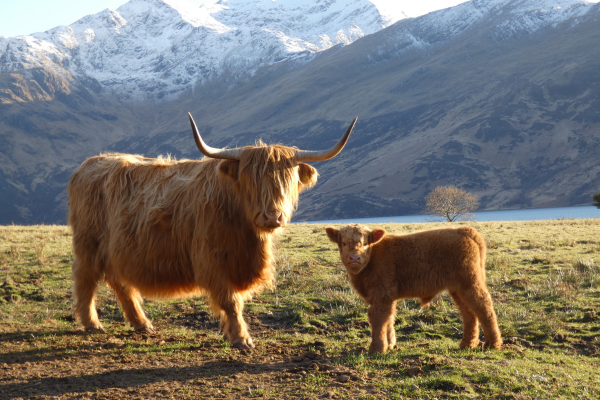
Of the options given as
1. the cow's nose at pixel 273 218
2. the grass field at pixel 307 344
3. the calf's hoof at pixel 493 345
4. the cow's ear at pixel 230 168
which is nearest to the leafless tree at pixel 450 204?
the grass field at pixel 307 344

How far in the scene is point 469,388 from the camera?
4.67m

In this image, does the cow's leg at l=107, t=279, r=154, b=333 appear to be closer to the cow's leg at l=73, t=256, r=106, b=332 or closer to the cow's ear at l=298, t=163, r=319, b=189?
the cow's leg at l=73, t=256, r=106, b=332

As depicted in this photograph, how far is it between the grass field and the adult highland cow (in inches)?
24.4

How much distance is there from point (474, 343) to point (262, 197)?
279 centimetres

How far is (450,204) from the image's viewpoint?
49656 mm

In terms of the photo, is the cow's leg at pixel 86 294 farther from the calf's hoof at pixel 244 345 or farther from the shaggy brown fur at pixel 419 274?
the shaggy brown fur at pixel 419 274

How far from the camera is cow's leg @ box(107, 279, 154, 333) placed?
746 centimetres

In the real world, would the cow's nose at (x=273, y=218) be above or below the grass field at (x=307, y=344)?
above

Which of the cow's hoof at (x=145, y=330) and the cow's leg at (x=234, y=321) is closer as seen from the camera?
the cow's leg at (x=234, y=321)

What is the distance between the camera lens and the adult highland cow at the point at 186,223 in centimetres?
616

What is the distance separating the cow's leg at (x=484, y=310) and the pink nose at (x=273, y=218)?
6.79 feet

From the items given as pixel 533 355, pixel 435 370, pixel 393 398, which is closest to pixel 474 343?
pixel 533 355

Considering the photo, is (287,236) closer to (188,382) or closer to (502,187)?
(188,382)

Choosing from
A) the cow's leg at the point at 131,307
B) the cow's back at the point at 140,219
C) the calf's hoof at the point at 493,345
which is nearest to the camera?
the calf's hoof at the point at 493,345
